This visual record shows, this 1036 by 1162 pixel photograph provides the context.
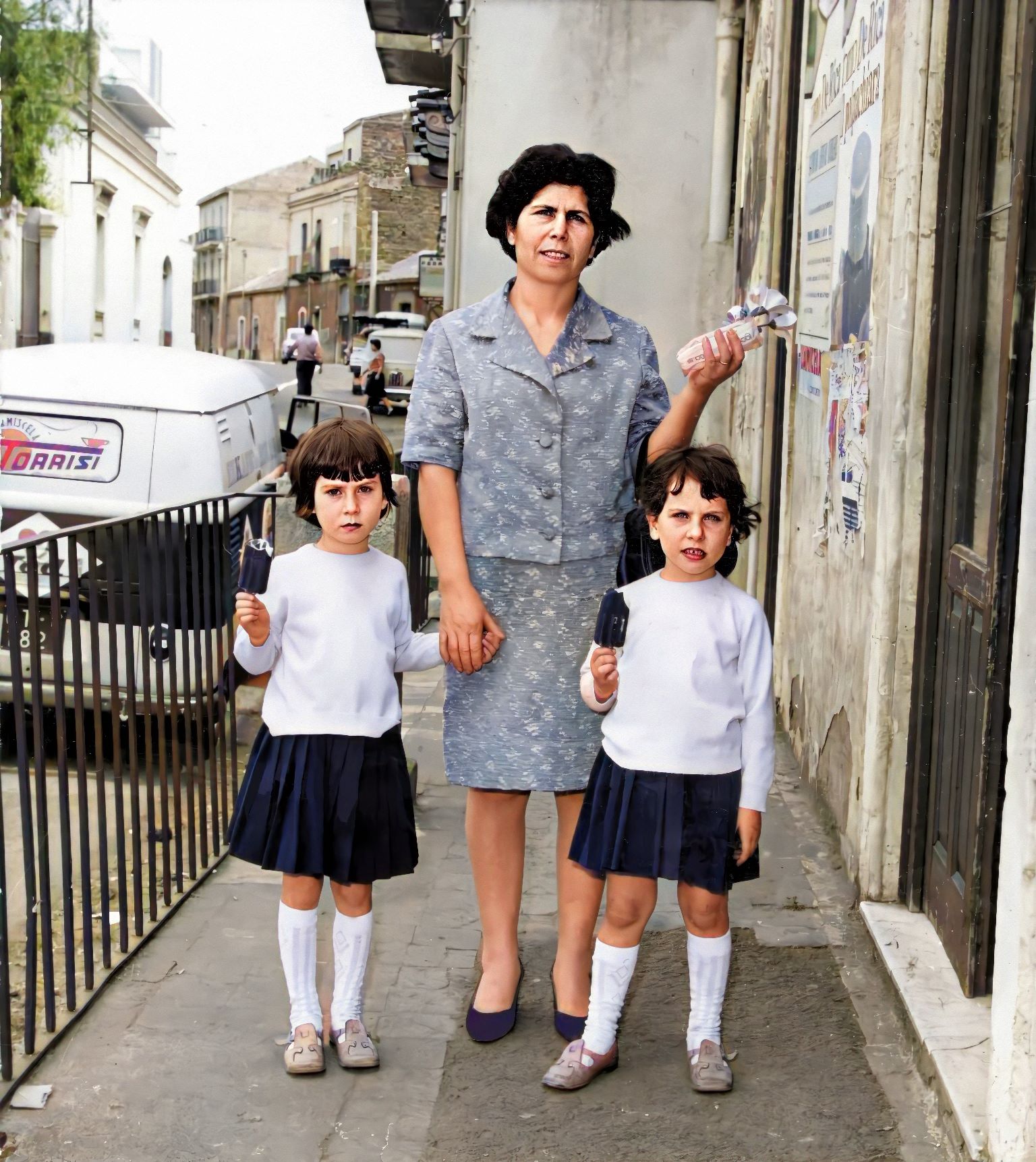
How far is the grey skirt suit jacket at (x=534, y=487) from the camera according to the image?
3.16m

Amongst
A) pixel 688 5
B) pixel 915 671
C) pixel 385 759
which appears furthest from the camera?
pixel 688 5

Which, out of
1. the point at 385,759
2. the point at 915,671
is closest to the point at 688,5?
the point at 915,671

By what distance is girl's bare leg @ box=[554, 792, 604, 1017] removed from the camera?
318cm

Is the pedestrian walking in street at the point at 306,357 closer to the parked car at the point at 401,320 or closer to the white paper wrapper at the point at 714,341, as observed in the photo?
the parked car at the point at 401,320

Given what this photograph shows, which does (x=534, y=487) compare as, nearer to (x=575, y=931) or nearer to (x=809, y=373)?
(x=575, y=931)

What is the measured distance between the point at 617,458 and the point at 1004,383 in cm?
82

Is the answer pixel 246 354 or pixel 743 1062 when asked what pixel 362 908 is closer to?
pixel 743 1062

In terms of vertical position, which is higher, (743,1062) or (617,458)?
(617,458)

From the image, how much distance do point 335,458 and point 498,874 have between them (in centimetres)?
105

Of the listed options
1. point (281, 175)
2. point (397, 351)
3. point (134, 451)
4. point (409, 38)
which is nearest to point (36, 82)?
point (397, 351)

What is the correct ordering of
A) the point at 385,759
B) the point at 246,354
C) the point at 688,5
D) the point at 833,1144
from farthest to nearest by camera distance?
the point at 246,354 < the point at 688,5 < the point at 385,759 < the point at 833,1144

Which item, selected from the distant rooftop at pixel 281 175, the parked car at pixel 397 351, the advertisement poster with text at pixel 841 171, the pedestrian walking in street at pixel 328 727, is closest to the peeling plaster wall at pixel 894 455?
the advertisement poster with text at pixel 841 171

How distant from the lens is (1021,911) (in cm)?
238

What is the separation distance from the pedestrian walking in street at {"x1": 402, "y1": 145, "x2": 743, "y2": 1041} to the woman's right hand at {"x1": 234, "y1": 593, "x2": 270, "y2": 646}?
402mm
